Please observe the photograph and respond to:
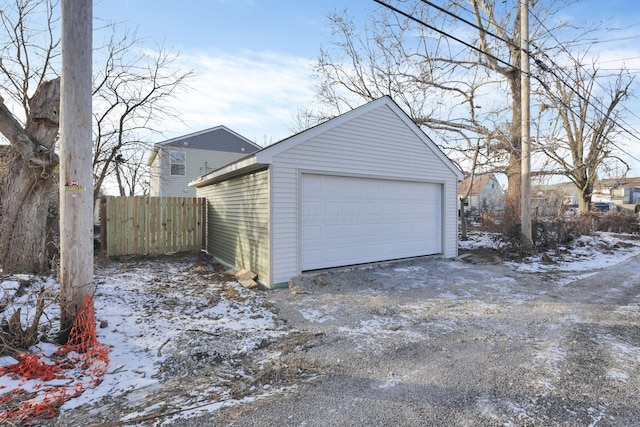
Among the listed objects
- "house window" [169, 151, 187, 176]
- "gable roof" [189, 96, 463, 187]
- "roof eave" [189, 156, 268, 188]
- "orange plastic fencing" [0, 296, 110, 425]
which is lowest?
"orange plastic fencing" [0, 296, 110, 425]

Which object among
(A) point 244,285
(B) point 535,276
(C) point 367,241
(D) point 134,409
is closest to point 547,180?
(B) point 535,276

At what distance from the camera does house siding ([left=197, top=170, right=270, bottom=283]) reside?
6.42 m

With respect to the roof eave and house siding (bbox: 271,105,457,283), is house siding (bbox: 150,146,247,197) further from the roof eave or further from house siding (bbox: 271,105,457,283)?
house siding (bbox: 271,105,457,283)

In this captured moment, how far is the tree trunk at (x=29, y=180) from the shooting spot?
17.9ft

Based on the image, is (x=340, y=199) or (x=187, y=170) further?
(x=187, y=170)

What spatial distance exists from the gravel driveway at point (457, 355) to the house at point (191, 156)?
602 inches

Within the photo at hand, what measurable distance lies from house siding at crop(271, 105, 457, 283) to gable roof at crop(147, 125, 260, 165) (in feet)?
48.6

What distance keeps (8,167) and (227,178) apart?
4.16 m

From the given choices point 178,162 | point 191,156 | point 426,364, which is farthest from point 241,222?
point 191,156

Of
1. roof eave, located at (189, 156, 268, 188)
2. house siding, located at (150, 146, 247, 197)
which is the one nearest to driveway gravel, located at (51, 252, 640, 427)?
roof eave, located at (189, 156, 268, 188)

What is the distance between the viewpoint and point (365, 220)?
7484 mm

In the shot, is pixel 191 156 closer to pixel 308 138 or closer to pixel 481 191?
pixel 308 138

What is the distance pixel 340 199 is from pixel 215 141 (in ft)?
50.8

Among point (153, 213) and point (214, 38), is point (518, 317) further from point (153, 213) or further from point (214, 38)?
point (153, 213)
